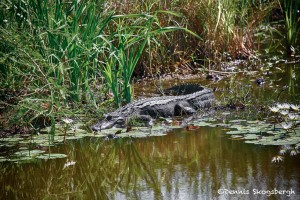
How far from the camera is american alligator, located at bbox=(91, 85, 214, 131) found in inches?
296

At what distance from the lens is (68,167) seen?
614 centimetres

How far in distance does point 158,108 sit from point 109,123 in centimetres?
101

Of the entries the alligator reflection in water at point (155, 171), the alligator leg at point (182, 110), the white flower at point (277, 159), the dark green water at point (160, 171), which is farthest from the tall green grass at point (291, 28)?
the white flower at point (277, 159)

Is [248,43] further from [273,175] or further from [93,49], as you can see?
[273,175]

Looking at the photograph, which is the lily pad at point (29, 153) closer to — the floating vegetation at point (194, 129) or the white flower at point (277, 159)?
the floating vegetation at point (194, 129)

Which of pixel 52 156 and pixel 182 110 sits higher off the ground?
pixel 182 110

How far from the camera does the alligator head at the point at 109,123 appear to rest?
7.39 m

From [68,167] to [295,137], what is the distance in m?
2.29

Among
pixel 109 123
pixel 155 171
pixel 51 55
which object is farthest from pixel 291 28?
pixel 155 171

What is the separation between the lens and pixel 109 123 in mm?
7422

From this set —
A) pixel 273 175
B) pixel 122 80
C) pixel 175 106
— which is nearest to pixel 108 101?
pixel 122 80

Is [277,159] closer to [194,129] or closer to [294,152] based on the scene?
[294,152]

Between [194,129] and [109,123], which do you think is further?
[109,123]

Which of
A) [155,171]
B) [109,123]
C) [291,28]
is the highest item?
[291,28]
